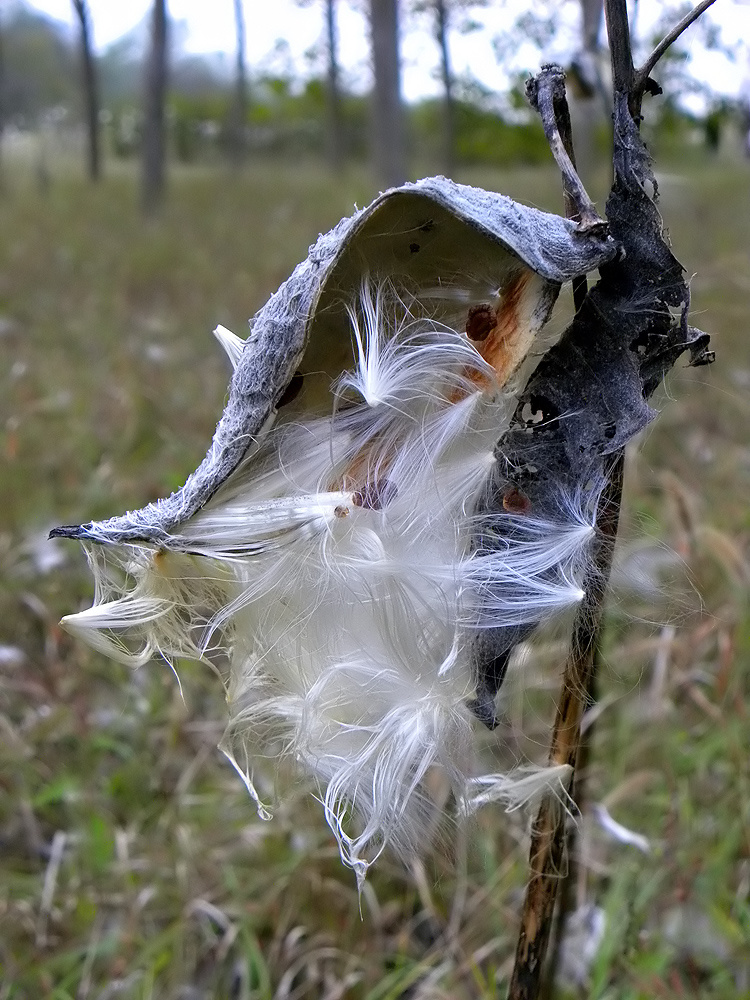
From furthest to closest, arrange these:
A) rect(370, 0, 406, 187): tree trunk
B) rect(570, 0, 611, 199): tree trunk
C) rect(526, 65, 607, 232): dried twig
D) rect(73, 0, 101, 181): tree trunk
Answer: rect(73, 0, 101, 181): tree trunk
rect(370, 0, 406, 187): tree trunk
rect(570, 0, 611, 199): tree trunk
rect(526, 65, 607, 232): dried twig

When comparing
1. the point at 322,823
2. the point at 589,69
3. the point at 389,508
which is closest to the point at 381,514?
the point at 389,508

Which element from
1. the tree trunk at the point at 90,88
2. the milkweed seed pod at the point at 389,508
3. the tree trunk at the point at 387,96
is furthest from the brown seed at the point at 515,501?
the tree trunk at the point at 90,88

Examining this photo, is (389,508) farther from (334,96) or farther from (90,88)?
(334,96)

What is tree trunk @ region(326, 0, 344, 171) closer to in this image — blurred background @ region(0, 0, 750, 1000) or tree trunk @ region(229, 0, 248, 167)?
tree trunk @ region(229, 0, 248, 167)

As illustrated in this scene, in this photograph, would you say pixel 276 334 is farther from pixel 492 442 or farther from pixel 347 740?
pixel 347 740

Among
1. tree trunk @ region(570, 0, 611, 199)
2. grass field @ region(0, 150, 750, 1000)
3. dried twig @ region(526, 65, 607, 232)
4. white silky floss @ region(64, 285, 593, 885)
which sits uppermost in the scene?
tree trunk @ region(570, 0, 611, 199)

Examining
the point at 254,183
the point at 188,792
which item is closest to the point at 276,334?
the point at 188,792

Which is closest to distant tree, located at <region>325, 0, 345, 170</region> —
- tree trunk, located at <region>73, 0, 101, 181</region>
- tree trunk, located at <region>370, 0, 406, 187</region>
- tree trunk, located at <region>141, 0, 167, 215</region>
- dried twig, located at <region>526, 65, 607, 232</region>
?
tree trunk, located at <region>73, 0, 101, 181</region>
